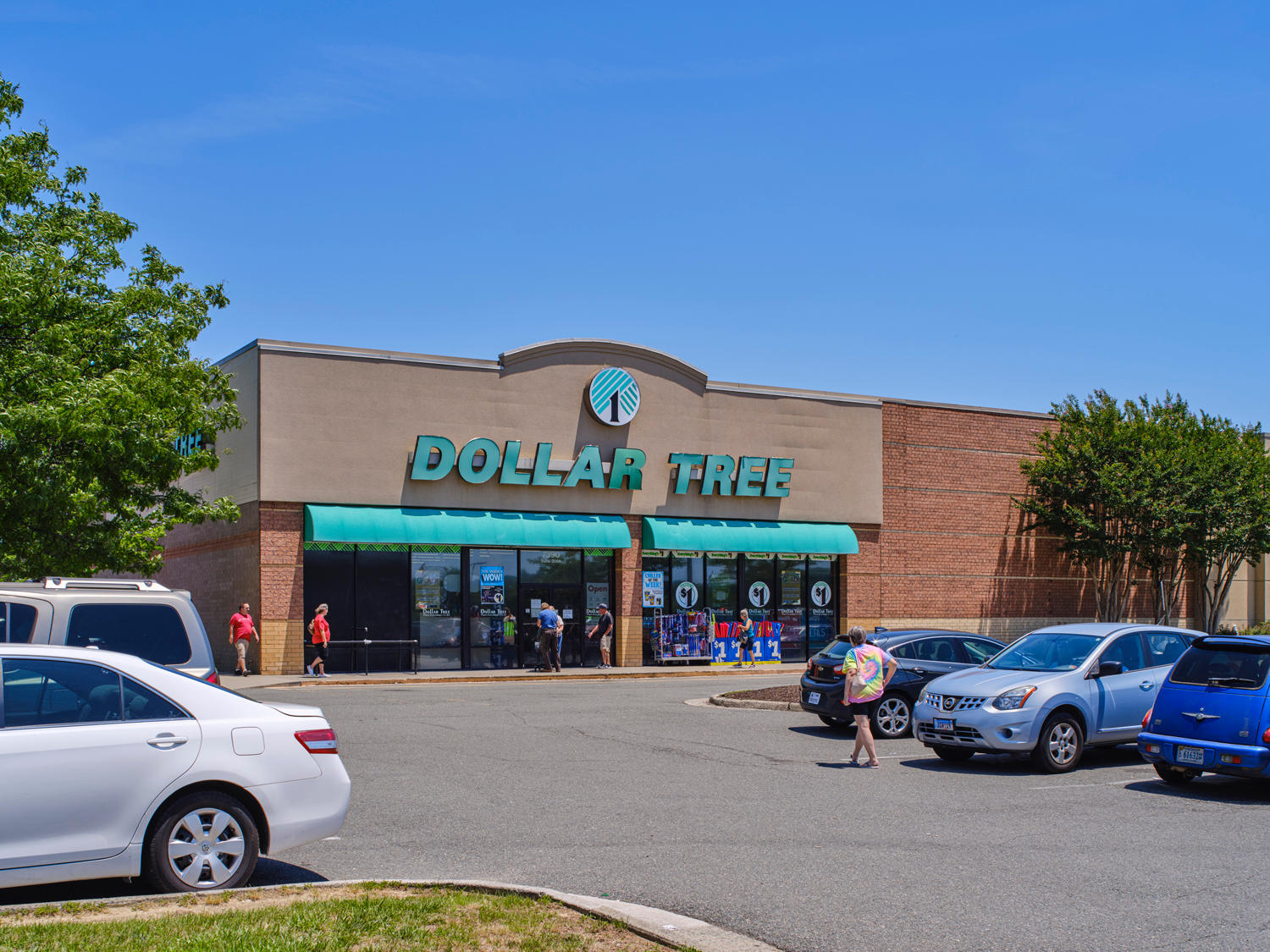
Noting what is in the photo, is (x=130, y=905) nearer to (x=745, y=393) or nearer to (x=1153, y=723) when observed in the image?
(x=1153, y=723)

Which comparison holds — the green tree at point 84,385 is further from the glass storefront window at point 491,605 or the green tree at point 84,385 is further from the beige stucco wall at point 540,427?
the glass storefront window at point 491,605

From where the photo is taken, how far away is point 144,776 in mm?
7008

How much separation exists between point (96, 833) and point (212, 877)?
27.9 inches

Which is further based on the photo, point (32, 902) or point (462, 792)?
point (462, 792)

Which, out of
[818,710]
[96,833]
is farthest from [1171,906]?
[818,710]

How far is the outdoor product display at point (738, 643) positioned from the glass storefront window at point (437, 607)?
23.5 feet

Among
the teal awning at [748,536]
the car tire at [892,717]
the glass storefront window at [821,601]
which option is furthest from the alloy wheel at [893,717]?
the glass storefront window at [821,601]

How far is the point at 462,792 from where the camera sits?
38.2 ft

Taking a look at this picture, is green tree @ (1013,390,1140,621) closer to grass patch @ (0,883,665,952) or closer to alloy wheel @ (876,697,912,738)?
alloy wheel @ (876,697,912,738)

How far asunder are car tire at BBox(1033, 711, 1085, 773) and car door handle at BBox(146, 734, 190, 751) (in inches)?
365

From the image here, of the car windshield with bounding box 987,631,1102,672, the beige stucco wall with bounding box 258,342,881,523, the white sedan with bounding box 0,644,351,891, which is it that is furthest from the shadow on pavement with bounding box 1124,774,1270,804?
the beige stucco wall with bounding box 258,342,881,523

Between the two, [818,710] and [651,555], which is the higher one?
[651,555]

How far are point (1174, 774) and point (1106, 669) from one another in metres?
1.61

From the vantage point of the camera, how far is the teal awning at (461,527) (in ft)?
95.5
